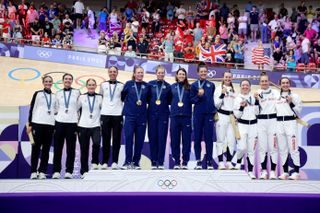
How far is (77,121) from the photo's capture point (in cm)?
945

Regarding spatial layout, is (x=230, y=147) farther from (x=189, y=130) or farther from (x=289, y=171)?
(x=289, y=171)

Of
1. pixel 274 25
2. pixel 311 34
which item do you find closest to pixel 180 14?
pixel 274 25

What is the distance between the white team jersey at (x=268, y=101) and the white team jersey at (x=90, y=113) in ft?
9.61

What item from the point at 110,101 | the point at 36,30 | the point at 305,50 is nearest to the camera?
the point at 110,101

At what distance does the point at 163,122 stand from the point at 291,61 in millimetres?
13070

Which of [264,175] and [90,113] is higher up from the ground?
[90,113]

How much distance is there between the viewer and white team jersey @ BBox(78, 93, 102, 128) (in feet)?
30.8

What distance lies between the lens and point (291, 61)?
21078 millimetres

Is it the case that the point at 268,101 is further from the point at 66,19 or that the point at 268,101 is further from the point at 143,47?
the point at 66,19

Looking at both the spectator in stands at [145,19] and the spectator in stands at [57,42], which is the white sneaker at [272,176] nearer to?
Answer: the spectator in stands at [57,42]

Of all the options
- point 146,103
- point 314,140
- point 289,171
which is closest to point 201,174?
point 146,103
